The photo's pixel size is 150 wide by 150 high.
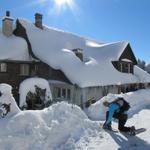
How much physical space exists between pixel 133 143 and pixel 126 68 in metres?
22.5

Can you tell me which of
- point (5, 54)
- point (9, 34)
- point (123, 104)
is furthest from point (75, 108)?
point (9, 34)

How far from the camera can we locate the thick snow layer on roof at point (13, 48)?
24.9 metres

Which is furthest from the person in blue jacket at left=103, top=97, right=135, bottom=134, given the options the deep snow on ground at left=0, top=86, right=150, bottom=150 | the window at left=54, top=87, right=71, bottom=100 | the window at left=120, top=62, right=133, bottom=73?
the window at left=120, top=62, right=133, bottom=73

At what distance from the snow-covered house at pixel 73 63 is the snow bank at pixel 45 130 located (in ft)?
44.5

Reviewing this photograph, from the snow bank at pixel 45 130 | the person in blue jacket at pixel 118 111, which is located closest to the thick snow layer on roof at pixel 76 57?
the person in blue jacket at pixel 118 111

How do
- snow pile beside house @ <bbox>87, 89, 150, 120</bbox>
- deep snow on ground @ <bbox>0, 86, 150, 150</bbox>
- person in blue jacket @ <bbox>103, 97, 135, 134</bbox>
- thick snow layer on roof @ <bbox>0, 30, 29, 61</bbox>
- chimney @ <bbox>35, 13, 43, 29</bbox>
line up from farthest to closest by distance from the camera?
chimney @ <bbox>35, 13, 43, 29</bbox>
thick snow layer on roof @ <bbox>0, 30, 29, 61</bbox>
snow pile beside house @ <bbox>87, 89, 150, 120</bbox>
person in blue jacket @ <bbox>103, 97, 135, 134</bbox>
deep snow on ground @ <bbox>0, 86, 150, 150</bbox>

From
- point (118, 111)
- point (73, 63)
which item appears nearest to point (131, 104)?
point (118, 111)

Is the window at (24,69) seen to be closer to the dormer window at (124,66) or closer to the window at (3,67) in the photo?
the window at (3,67)

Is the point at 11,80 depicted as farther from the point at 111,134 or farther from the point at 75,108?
the point at 111,134

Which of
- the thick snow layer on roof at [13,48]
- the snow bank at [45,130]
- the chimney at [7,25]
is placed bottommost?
the snow bank at [45,130]

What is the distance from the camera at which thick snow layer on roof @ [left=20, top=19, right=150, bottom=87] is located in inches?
975

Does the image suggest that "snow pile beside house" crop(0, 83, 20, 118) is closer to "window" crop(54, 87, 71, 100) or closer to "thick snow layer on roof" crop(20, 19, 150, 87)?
"thick snow layer on roof" crop(20, 19, 150, 87)

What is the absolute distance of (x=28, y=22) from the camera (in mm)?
29328

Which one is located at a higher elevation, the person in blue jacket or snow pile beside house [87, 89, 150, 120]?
the person in blue jacket
